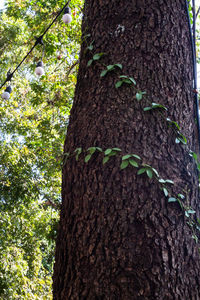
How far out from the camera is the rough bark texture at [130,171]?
3.14ft

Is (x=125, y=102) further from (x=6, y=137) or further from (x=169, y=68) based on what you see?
(x=6, y=137)

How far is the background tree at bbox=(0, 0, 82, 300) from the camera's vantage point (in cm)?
470

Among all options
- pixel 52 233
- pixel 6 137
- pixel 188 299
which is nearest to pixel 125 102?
pixel 188 299

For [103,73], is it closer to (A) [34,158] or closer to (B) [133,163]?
(B) [133,163]

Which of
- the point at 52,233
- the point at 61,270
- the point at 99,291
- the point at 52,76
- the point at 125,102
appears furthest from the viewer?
the point at 52,76

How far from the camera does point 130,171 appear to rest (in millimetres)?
1079

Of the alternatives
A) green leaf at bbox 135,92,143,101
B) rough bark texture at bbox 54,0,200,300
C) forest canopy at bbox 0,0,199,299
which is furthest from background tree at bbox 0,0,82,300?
green leaf at bbox 135,92,143,101

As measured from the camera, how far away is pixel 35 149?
5355mm

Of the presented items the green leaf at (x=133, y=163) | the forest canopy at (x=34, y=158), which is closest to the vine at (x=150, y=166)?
the green leaf at (x=133, y=163)

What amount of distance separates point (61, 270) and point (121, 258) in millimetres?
249

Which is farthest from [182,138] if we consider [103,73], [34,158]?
[34,158]

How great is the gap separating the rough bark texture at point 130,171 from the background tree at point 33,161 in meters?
3.21

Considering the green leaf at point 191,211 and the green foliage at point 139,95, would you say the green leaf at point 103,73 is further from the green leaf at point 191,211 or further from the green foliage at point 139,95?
the green leaf at point 191,211

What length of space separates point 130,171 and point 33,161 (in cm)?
427
